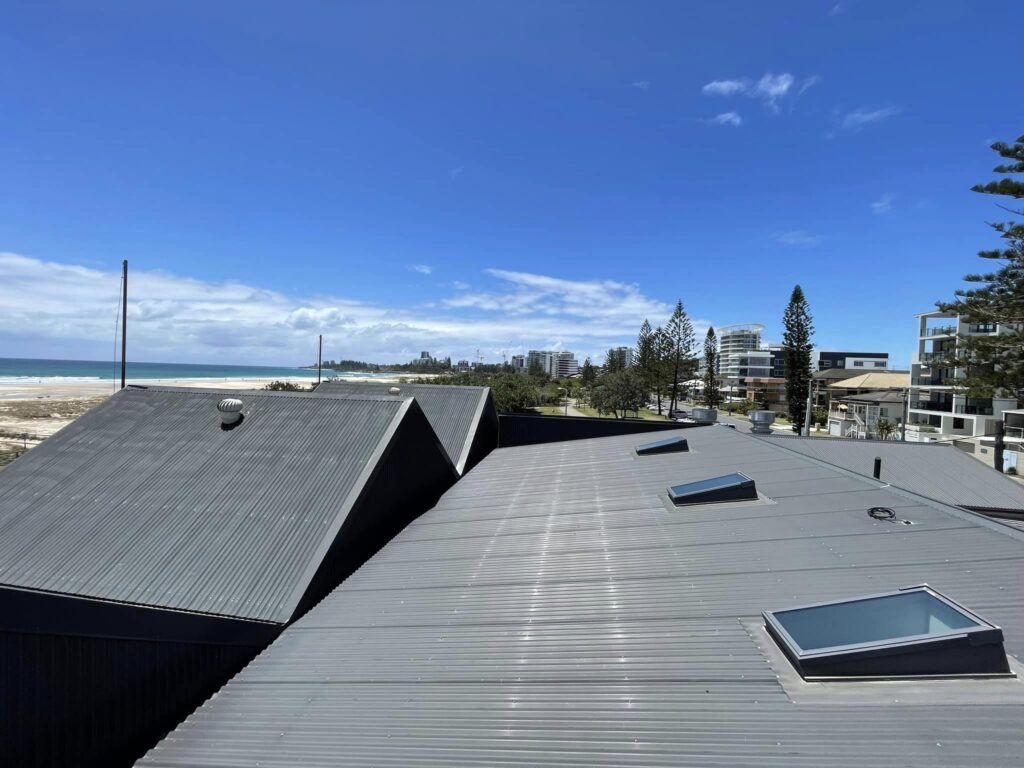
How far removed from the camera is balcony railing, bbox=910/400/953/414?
133 feet

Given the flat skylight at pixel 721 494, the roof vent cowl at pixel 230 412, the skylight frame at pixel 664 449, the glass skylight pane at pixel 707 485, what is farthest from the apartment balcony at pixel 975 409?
the roof vent cowl at pixel 230 412

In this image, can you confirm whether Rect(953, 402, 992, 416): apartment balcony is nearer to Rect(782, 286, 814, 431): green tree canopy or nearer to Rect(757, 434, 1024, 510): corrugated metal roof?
Rect(782, 286, 814, 431): green tree canopy

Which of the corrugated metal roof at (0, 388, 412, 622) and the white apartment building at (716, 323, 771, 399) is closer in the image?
the corrugated metal roof at (0, 388, 412, 622)

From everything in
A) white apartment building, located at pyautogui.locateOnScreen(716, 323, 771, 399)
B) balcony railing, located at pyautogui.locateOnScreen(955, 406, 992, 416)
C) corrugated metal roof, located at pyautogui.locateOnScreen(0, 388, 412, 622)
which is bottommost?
corrugated metal roof, located at pyautogui.locateOnScreen(0, 388, 412, 622)

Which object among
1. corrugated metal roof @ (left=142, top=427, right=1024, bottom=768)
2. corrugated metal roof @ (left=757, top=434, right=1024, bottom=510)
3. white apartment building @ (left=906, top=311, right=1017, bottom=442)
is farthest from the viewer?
white apartment building @ (left=906, top=311, right=1017, bottom=442)

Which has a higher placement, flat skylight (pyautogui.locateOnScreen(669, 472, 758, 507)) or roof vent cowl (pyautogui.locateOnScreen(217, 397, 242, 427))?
roof vent cowl (pyautogui.locateOnScreen(217, 397, 242, 427))

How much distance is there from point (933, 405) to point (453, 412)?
148 ft

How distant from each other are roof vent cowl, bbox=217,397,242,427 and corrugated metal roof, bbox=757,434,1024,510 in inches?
461

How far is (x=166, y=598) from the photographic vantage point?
643 cm

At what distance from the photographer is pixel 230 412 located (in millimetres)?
10250

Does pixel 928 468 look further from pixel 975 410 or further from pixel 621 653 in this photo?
pixel 975 410

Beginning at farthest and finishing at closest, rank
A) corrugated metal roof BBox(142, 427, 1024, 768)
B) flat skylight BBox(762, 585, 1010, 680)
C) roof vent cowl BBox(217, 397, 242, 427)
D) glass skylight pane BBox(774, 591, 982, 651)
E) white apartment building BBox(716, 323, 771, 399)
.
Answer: white apartment building BBox(716, 323, 771, 399) → roof vent cowl BBox(217, 397, 242, 427) → glass skylight pane BBox(774, 591, 982, 651) → flat skylight BBox(762, 585, 1010, 680) → corrugated metal roof BBox(142, 427, 1024, 768)

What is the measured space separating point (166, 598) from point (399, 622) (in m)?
3.35

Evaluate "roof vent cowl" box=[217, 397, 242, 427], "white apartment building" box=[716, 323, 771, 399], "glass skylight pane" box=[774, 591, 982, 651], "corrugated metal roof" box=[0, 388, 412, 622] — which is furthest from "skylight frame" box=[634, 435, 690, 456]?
"white apartment building" box=[716, 323, 771, 399]
